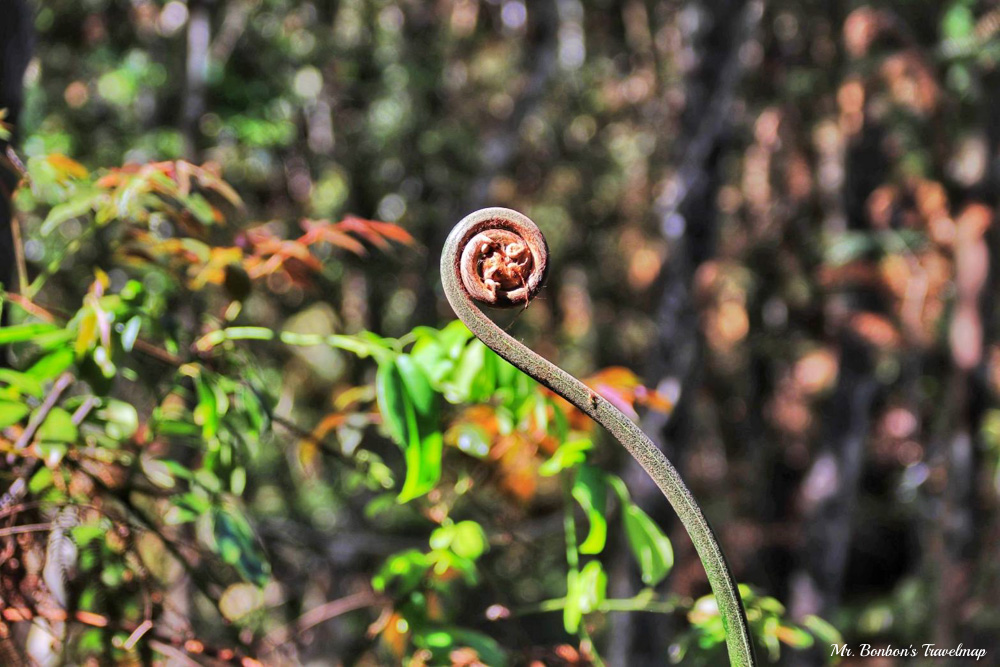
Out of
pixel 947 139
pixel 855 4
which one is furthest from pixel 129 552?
pixel 855 4

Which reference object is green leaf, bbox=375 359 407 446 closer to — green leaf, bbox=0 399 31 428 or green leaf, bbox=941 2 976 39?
green leaf, bbox=0 399 31 428

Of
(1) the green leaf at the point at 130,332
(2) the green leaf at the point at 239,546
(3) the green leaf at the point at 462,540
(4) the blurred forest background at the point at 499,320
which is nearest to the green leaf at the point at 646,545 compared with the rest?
(4) the blurred forest background at the point at 499,320

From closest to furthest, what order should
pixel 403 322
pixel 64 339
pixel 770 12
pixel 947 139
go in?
pixel 64 339, pixel 947 139, pixel 770 12, pixel 403 322

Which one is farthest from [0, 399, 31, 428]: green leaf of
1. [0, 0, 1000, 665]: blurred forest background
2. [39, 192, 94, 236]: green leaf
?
[39, 192, 94, 236]: green leaf

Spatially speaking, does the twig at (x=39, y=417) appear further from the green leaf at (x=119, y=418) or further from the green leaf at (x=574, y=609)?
the green leaf at (x=574, y=609)

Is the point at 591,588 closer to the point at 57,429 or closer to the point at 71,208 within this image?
the point at 57,429

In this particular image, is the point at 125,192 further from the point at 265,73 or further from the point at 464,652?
the point at 265,73
